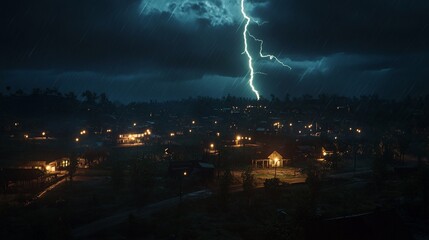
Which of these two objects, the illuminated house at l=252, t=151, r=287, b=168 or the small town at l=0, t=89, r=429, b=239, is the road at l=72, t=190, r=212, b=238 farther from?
the illuminated house at l=252, t=151, r=287, b=168

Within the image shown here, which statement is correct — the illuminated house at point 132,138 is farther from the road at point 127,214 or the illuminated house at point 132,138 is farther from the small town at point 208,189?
the road at point 127,214

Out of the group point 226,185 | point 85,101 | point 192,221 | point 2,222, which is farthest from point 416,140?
point 85,101

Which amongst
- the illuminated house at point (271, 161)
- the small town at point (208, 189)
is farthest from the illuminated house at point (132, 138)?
the illuminated house at point (271, 161)

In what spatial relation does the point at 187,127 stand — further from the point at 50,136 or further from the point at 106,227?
the point at 106,227

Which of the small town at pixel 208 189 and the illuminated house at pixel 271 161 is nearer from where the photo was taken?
the small town at pixel 208 189

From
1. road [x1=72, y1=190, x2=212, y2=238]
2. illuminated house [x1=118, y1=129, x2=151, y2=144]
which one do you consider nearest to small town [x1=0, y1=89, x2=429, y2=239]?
road [x1=72, y1=190, x2=212, y2=238]

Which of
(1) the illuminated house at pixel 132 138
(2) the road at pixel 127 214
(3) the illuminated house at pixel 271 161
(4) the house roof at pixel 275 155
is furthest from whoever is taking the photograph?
(1) the illuminated house at pixel 132 138

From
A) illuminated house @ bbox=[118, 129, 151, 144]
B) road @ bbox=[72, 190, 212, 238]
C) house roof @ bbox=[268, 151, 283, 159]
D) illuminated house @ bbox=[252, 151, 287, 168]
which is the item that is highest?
illuminated house @ bbox=[118, 129, 151, 144]

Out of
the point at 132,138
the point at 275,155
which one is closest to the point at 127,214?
the point at 275,155

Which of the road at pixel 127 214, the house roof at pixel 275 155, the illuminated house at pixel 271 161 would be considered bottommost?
the road at pixel 127 214
